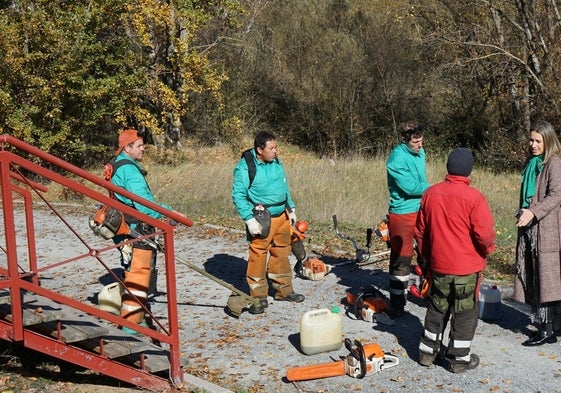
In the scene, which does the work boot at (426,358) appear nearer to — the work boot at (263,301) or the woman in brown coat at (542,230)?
the woman in brown coat at (542,230)

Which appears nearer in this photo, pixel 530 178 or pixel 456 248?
pixel 456 248

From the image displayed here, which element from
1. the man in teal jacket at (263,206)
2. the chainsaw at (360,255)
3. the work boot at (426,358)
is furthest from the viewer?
the chainsaw at (360,255)

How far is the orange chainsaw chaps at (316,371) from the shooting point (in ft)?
17.9

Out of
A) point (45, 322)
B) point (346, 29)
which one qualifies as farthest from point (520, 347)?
Answer: point (346, 29)

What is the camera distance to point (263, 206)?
22.8 feet

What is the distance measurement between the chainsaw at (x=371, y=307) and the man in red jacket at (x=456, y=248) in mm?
1228

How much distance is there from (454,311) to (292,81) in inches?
1047

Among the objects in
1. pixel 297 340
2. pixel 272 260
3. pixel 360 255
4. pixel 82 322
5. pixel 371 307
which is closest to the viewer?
pixel 82 322

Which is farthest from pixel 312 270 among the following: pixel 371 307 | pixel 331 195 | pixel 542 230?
pixel 331 195

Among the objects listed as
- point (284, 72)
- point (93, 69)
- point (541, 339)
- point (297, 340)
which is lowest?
point (297, 340)

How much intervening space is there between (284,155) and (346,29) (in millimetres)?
6467

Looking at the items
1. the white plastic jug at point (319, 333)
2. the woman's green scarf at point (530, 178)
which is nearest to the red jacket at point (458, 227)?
the woman's green scarf at point (530, 178)

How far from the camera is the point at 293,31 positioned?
31562mm

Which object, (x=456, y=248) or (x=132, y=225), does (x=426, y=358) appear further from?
(x=132, y=225)
